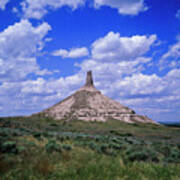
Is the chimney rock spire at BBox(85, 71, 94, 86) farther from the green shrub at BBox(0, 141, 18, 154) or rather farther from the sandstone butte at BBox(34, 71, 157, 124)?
the green shrub at BBox(0, 141, 18, 154)

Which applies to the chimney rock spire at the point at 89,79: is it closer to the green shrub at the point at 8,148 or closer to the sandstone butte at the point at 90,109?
the sandstone butte at the point at 90,109

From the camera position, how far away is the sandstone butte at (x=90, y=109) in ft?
241

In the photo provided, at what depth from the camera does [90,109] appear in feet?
250

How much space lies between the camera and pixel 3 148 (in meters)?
9.82

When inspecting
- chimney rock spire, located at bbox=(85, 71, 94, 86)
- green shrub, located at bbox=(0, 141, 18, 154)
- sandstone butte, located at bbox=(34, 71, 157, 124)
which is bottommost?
green shrub, located at bbox=(0, 141, 18, 154)

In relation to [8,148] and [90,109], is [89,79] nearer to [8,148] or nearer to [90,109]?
[90,109]

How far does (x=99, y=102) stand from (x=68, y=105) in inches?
458

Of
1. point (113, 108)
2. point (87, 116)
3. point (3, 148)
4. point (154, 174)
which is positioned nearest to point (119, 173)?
point (154, 174)

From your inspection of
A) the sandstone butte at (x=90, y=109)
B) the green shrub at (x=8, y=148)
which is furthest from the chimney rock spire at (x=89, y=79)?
the green shrub at (x=8, y=148)

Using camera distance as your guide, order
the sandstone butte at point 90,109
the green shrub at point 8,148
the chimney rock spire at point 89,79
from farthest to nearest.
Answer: the chimney rock spire at point 89,79
the sandstone butte at point 90,109
the green shrub at point 8,148

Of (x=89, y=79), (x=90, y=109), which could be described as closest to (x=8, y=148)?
(x=90, y=109)

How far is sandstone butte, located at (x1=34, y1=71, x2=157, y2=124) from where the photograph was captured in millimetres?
73375

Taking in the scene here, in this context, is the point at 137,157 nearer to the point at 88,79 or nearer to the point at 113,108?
the point at 113,108

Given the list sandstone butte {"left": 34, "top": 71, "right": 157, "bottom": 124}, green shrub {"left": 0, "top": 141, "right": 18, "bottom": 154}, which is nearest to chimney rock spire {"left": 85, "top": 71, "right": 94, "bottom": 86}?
sandstone butte {"left": 34, "top": 71, "right": 157, "bottom": 124}
